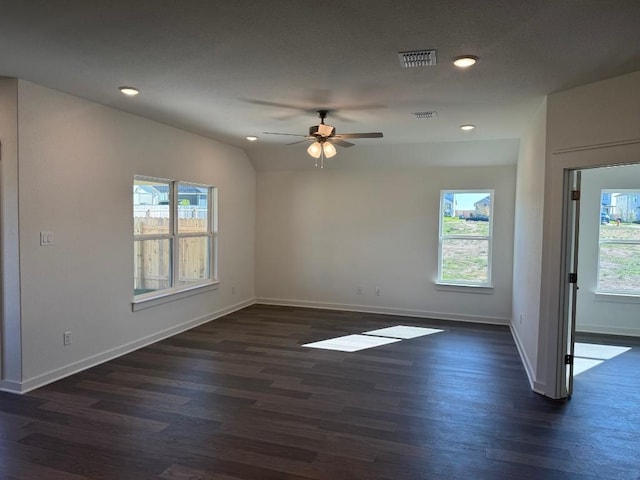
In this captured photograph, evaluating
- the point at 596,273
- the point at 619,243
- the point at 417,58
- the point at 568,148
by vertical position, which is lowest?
the point at 596,273

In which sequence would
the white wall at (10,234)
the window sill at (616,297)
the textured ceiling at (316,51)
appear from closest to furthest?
the textured ceiling at (316,51), the white wall at (10,234), the window sill at (616,297)

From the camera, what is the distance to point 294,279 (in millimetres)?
7379

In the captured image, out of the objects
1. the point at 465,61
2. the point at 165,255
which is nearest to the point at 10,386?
the point at 165,255

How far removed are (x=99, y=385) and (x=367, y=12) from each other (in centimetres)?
364

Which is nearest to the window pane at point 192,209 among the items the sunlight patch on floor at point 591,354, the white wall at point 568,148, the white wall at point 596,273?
the white wall at point 568,148

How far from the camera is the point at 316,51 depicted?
278 centimetres

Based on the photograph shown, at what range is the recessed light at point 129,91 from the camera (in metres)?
3.66

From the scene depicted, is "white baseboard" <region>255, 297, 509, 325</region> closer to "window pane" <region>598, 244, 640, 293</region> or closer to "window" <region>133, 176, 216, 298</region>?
"window pane" <region>598, 244, 640, 293</region>

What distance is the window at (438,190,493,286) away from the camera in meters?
6.42

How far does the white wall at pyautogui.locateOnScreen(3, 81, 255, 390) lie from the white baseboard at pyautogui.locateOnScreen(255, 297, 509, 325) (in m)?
2.18

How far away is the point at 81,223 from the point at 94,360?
54.0 inches

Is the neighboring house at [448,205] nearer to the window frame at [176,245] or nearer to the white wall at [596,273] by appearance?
the white wall at [596,273]

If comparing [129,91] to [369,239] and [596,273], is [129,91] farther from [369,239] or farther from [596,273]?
[596,273]

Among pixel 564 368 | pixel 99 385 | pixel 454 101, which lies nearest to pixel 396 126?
pixel 454 101
